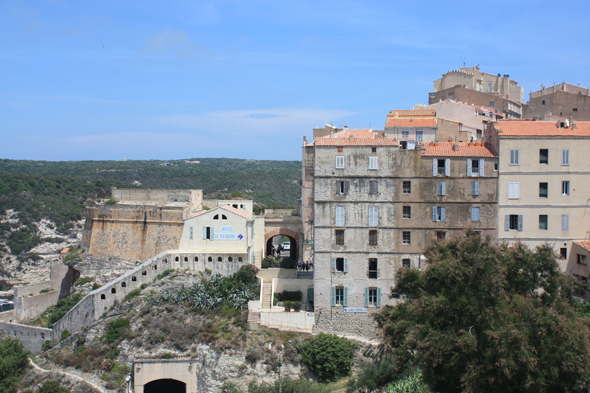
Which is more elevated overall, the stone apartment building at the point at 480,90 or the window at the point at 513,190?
the stone apartment building at the point at 480,90

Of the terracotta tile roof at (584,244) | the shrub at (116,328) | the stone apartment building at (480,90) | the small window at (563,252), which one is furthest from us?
the stone apartment building at (480,90)

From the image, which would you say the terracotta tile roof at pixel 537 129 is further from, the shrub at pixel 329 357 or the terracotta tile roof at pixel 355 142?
the shrub at pixel 329 357

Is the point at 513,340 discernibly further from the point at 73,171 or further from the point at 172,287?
the point at 73,171

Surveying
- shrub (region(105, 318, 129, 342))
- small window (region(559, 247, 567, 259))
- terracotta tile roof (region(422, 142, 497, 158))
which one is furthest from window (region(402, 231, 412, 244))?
shrub (region(105, 318, 129, 342))

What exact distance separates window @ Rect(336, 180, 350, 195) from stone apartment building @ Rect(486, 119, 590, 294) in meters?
10.8

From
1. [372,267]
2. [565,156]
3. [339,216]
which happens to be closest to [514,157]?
[565,156]

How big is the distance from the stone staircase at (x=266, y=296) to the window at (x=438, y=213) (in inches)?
537

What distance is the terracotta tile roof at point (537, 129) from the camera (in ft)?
130

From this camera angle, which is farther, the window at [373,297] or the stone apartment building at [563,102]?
the stone apartment building at [563,102]

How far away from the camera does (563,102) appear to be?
55.7 meters

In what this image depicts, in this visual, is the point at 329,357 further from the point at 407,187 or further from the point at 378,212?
the point at 407,187

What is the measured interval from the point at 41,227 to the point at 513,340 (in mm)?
85704

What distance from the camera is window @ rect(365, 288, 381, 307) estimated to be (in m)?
39.7

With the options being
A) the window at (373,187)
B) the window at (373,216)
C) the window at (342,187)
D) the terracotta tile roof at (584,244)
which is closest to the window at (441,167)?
the window at (373,187)
